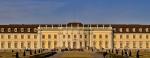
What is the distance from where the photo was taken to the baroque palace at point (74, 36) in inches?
4515

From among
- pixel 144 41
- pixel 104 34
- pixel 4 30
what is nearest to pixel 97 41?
pixel 104 34

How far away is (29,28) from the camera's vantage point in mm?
→ 117625

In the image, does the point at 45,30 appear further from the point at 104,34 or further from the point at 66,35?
the point at 104,34

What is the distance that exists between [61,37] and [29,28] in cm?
748

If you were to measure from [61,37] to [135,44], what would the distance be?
623 inches

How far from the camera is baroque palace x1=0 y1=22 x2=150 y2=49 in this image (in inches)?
4515

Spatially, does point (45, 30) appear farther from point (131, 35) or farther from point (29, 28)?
point (131, 35)

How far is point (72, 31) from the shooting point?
114 meters

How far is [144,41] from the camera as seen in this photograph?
118m

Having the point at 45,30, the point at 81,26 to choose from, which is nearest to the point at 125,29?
the point at 81,26

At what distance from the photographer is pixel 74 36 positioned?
11475 cm

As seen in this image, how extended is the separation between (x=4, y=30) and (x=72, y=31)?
49.0 feet

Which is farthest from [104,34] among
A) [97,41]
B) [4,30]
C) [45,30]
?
[4,30]

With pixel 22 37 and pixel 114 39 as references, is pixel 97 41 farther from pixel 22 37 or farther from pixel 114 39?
pixel 22 37
